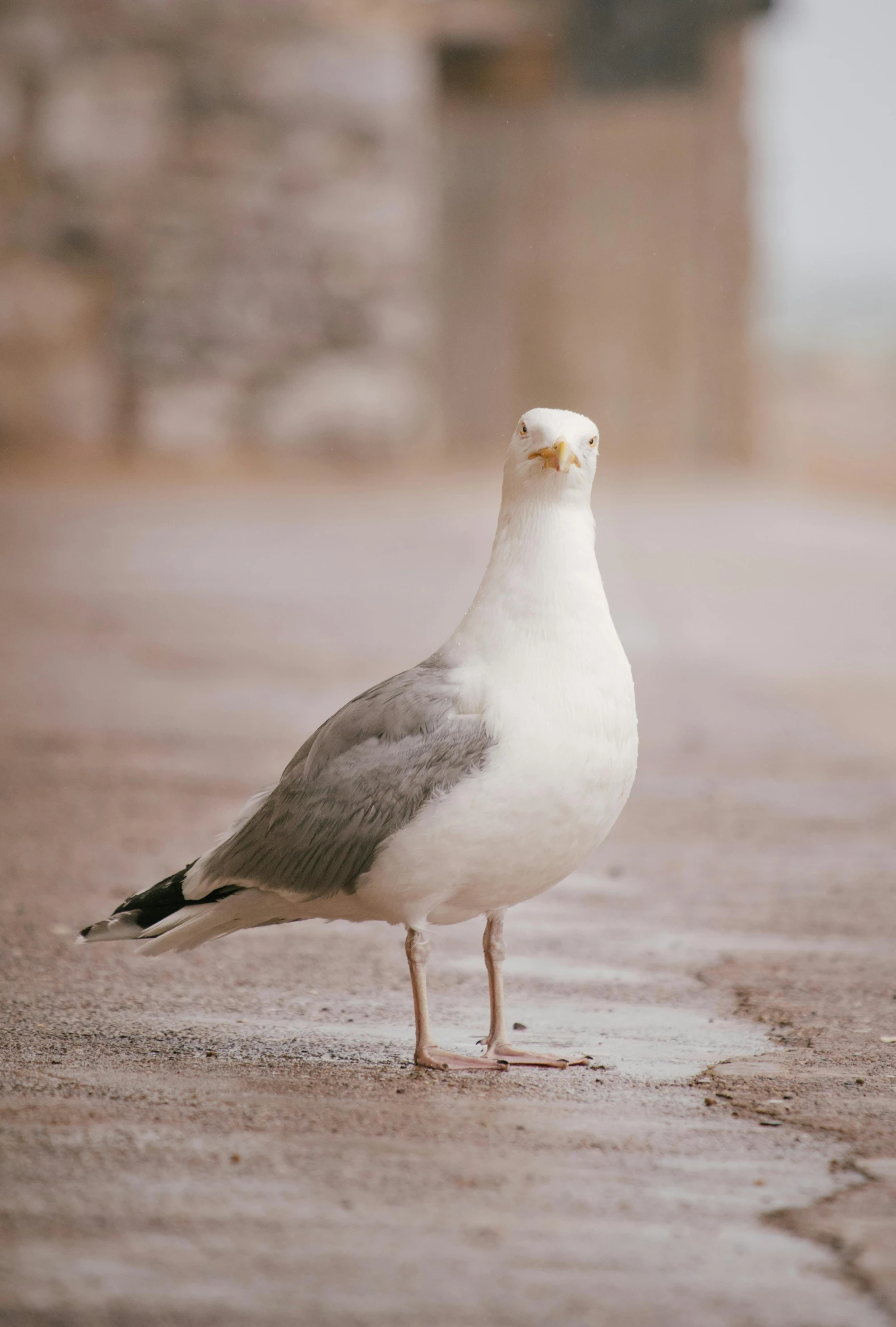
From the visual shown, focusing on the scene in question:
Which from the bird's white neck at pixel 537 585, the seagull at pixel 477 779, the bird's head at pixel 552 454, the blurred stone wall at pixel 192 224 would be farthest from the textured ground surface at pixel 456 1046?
the blurred stone wall at pixel 192 224

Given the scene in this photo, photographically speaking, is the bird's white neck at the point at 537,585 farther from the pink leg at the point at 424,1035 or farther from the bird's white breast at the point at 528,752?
the pink leg at the point at 424,1035

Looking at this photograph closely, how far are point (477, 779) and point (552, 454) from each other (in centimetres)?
51

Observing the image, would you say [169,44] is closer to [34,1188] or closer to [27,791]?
[27,791]

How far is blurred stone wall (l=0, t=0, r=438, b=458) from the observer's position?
1231 cm

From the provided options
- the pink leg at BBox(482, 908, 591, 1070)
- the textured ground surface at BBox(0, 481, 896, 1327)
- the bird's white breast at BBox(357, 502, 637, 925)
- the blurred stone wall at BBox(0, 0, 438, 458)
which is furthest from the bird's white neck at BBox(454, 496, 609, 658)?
the blurred stone wall at BBox(0, 0, 438, 458)

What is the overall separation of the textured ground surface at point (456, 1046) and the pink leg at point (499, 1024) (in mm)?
69

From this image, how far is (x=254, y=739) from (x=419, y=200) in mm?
8127

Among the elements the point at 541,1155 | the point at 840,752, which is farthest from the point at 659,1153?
the point at 840,752

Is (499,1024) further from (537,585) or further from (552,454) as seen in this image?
(552,454)

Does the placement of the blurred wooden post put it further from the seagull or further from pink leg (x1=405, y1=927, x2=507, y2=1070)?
pink leg (x1=405, y1=927, x2=507, y2=1070)

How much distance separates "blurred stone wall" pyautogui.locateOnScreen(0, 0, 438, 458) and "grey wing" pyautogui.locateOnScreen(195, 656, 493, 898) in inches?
393

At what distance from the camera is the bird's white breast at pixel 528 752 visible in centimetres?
251

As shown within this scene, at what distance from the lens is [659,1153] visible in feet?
7.33

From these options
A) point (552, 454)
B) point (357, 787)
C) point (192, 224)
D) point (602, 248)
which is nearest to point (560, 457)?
point (552, 454)
